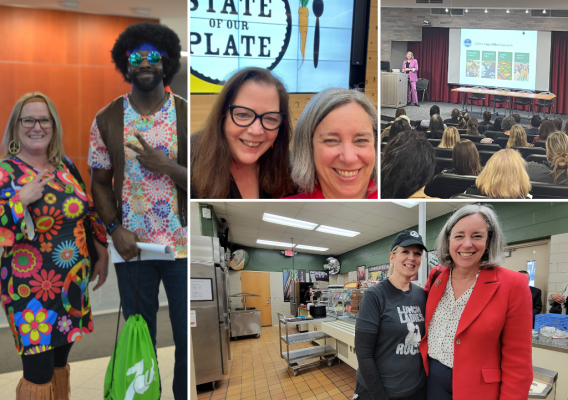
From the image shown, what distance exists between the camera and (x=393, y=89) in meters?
2.45

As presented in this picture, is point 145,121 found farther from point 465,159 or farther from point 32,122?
point 465,159

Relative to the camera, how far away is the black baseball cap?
2131 mm

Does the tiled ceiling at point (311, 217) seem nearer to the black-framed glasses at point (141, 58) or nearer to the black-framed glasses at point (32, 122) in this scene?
the black-framed glasses at point (141, 58)

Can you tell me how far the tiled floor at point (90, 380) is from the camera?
7.91 ft

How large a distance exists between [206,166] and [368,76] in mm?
1024

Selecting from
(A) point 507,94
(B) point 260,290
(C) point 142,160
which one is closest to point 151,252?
(C) point 142,160

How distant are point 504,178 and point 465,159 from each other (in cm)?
26

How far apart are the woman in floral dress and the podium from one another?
1.75 m

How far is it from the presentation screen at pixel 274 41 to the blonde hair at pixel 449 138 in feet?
2.28

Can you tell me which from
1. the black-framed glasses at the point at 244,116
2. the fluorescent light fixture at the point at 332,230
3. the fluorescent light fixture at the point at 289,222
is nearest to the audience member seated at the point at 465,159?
the fluorescent light fixture at the point at 332,230

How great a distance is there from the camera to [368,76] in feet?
7.70

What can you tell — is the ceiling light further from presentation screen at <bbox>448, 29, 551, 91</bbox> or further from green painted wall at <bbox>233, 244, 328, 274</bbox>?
presentation screen at <bbox>448, 29, 551, 91</bbox>

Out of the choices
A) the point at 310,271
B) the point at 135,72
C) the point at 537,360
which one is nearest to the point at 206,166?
the point at 135,72

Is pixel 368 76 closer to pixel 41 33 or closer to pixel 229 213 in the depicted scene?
pixel 229 213
